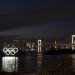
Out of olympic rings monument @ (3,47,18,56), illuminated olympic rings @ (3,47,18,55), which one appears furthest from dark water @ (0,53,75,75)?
illuminated olympic rings @ (3,47,18,55)

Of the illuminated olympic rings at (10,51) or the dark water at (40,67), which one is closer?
the dark water at (40,67)

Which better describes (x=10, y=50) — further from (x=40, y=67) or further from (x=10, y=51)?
(x=40, y=67)

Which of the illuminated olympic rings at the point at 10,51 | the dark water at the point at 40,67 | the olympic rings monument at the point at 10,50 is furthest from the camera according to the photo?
the illuminated olympic rings at the point at 10,51

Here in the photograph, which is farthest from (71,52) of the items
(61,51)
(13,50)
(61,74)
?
(61,74)

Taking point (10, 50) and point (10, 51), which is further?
point (10, 51)

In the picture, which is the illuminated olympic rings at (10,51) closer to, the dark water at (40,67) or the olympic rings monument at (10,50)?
the olympic rings monument at (10,50)

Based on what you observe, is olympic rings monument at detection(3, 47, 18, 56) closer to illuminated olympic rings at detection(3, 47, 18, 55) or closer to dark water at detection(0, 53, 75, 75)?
illuminated olympic rings at detection(3, 47, 18, 55)

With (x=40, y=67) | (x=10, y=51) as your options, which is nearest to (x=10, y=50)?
(x=10, y=51)

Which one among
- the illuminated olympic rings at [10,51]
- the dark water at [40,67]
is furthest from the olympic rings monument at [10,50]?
the dark water at [40,67]

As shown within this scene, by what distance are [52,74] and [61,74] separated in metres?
0.43

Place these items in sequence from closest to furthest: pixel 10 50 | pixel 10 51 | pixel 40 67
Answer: pixel 40 67 → pixel 10 50 → pixel 10 51

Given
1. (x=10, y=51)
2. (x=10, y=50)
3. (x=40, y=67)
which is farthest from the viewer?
(x=10, y=51)

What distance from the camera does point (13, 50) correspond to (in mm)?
33750

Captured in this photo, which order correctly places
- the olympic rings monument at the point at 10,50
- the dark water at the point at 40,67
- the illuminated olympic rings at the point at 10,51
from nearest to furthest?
the dark water at the point at 40,67, the olympic rings monument at the point at 10,50, the illuminated olympic rings at the point at 10,51
